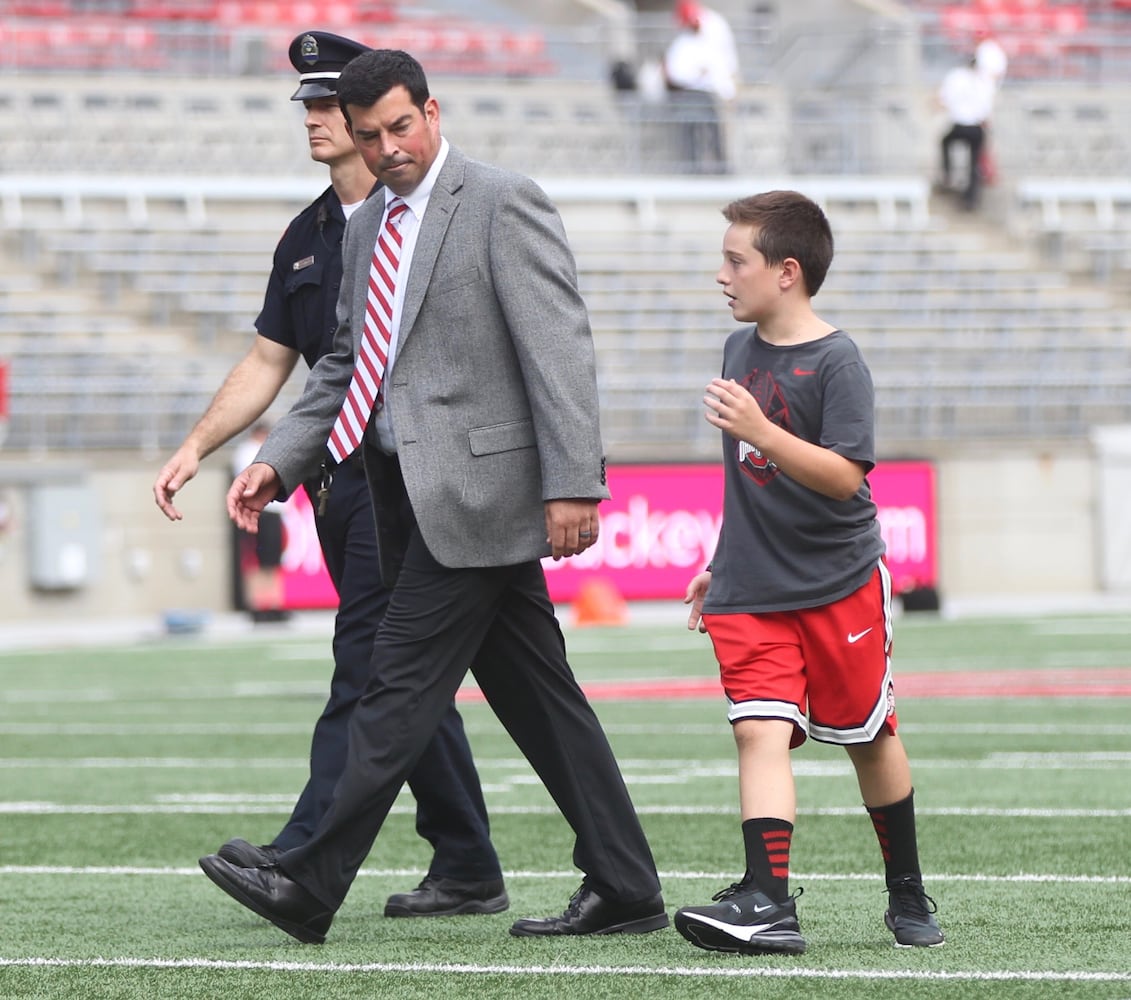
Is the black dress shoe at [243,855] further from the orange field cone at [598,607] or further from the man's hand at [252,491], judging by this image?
the orange field cone at [598,607]

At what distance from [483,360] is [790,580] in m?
0.77

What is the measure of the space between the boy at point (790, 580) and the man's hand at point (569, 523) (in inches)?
10.8

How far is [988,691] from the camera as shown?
1206cm

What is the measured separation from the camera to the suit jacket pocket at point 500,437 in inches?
186

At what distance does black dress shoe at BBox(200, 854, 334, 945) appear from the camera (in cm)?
469

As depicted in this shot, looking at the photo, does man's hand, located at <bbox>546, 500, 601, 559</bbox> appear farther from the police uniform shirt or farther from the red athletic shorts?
the police uniform shirt

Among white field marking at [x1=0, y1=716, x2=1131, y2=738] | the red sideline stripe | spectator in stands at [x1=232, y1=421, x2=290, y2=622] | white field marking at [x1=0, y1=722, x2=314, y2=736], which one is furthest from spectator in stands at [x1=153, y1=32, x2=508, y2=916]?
spectator in stands at [x1=232, y1=421, x2=290, y2=622]

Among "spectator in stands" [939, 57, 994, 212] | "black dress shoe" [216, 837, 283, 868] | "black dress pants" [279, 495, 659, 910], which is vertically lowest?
"black dress shoe" [216, 837, 283, 868]

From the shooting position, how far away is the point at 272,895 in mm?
4707

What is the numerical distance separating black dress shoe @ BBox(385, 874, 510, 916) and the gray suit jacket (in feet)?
3.42

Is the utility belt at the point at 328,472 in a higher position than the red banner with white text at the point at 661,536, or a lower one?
higher

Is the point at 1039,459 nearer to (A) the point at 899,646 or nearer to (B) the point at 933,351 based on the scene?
(B) the point at 933,351

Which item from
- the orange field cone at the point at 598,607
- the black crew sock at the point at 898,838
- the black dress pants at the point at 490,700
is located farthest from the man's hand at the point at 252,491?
the orange field cone at the point at 598,607

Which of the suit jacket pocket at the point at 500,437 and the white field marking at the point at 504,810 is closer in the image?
the suit jacket pocket at the point at 500,437
